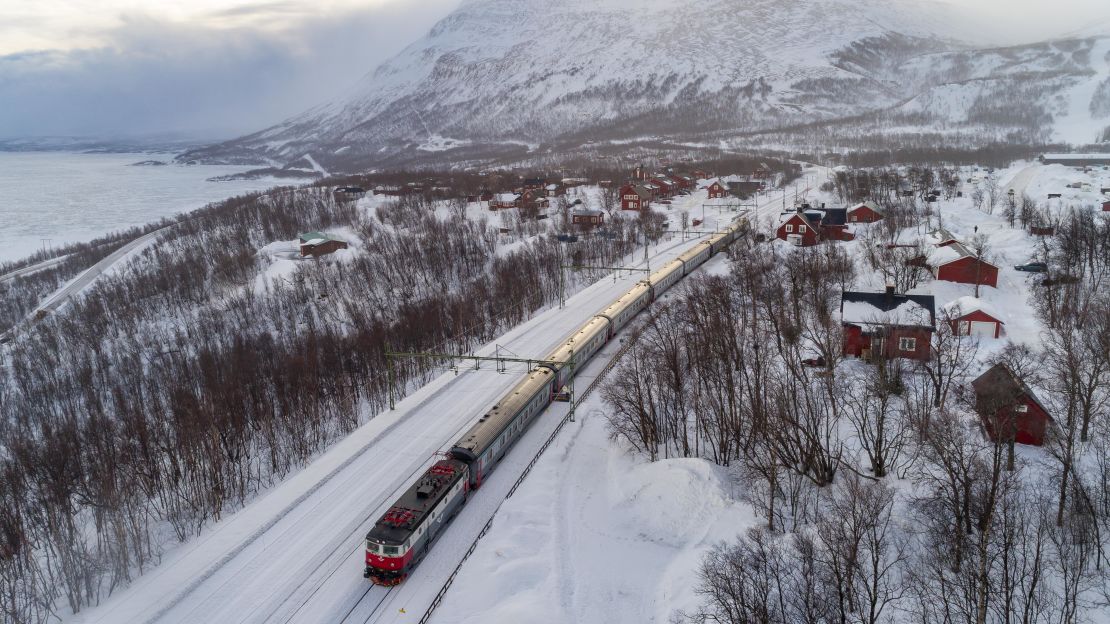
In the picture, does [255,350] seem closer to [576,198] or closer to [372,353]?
[372,353]

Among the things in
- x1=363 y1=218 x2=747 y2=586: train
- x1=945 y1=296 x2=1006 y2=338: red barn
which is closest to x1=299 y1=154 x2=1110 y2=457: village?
x1=945 y1=296 x2=1006 y2=338: red barn

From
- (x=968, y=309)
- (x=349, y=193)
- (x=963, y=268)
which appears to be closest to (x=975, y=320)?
(x=968, y=309)

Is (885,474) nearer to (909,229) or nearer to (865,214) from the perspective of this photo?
(909,229)

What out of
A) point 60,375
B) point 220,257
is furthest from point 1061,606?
point 220,257

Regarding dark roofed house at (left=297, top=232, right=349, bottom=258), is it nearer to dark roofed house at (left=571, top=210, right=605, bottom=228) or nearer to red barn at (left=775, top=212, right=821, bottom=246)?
dark roofed house at (left=571, top=210, right=605, bottom=228)

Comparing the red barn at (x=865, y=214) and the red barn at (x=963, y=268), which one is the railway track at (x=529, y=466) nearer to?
the red barn at (x=963, y=268)

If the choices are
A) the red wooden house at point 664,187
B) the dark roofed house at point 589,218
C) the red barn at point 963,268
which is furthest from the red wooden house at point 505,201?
the red barn at point 963,268
